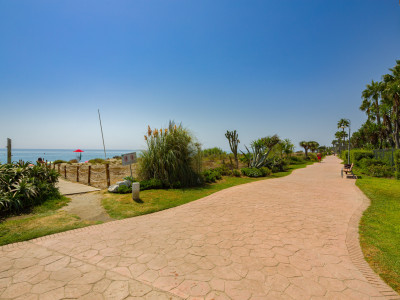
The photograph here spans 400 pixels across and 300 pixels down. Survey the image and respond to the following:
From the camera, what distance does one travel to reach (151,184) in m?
9.30

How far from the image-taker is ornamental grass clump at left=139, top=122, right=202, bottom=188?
9836 mm

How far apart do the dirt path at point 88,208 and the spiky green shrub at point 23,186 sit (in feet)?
3.13

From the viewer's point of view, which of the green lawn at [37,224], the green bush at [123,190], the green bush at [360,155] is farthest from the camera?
the green bush at [360,155]

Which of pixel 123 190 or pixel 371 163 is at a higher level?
pixel 371 163

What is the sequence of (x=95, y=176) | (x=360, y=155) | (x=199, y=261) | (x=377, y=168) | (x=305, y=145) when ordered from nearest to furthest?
(x=199, y=261)
(x=377, y=168)
(x=95, y=176)
(x=360, y=155)
(x=305, y=145)

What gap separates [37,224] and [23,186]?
2376mm

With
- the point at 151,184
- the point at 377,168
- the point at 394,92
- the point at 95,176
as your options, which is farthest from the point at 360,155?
the point at 95,176

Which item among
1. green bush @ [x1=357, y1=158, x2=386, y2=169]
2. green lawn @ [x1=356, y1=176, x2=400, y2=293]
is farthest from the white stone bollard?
green bush @ [x1=357, y1=158, x2=386, y2=169]

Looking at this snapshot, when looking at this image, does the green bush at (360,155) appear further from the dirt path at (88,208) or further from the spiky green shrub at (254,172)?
the dirt path at (88,208)

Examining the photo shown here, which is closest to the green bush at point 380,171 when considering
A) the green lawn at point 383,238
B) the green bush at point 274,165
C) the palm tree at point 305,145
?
the green bush at point 274,165

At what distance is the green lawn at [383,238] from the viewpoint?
310 cm

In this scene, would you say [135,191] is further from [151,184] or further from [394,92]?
[394,92]

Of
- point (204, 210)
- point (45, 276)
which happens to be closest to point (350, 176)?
point (204, 210)

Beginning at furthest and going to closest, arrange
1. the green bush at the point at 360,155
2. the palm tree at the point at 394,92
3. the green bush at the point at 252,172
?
the palm tree at the point at 394,92
the green bush at the point at 360,155
the green bush at the point at 252,172
